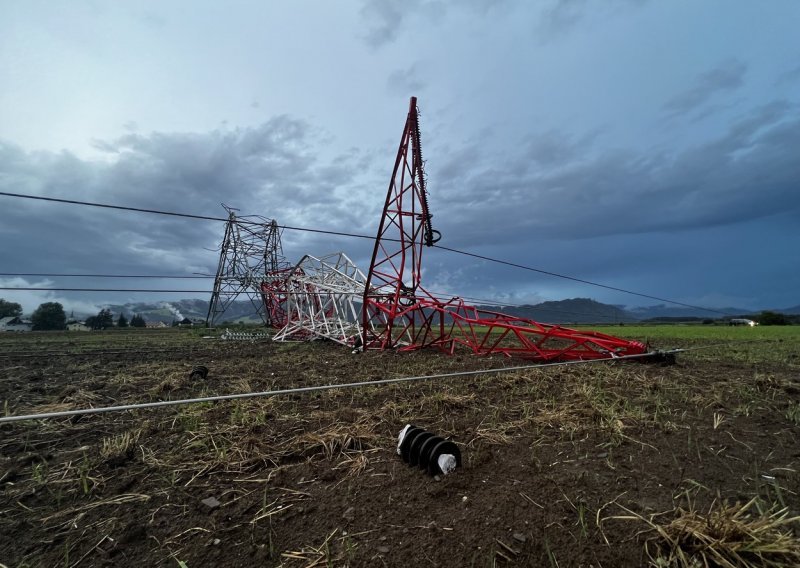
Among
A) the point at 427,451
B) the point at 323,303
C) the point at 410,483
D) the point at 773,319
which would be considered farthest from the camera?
the point at 773,319

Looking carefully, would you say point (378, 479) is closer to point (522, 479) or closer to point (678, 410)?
point (522, 479)

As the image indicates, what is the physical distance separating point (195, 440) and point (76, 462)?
951mm

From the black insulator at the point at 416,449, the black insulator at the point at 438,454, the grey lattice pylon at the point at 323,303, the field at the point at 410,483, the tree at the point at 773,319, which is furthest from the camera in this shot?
the tree at the point at 773,319

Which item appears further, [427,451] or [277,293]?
[277,293]

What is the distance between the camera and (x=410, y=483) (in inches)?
112

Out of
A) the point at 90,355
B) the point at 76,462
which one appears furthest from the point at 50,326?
the point at 76,462

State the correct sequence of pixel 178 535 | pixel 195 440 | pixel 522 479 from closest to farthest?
1. pixel 178 535
2. pixel 522 479
3. pixel 195 440

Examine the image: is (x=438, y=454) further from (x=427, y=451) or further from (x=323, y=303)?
(x=323, y=303)

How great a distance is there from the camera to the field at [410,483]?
6.89 ft

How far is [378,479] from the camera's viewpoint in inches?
115

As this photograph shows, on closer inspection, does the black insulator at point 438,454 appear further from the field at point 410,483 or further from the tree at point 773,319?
the tree at point 773,319

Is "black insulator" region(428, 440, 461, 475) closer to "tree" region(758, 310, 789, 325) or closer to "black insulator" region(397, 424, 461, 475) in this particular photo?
"black insulator" region(397, 424, 461, 475)

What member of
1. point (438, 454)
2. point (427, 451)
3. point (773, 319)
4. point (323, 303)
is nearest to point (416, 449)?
point (427, 451)

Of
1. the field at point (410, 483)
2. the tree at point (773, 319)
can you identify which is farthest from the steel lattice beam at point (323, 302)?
the tree at point (773, 319)
